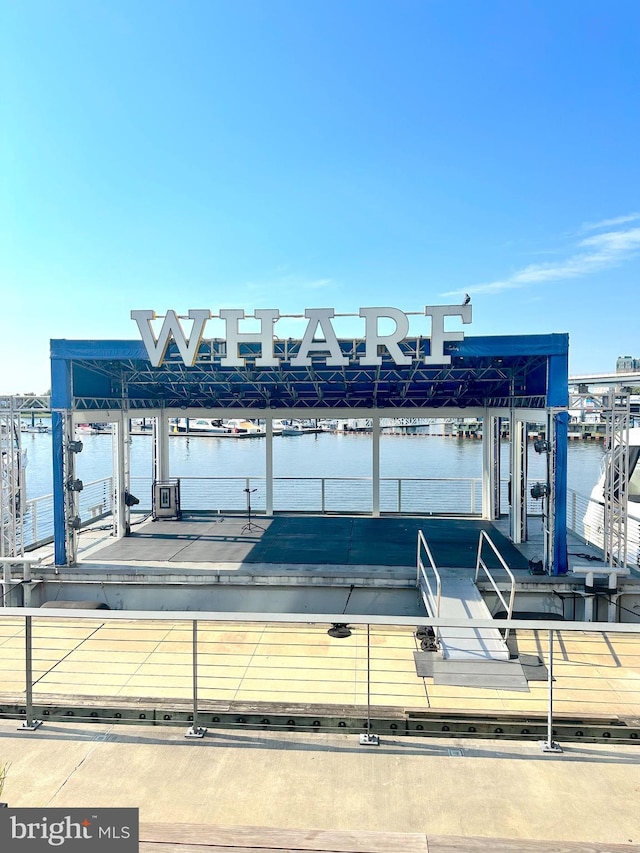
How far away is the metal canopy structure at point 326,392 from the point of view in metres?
10.1

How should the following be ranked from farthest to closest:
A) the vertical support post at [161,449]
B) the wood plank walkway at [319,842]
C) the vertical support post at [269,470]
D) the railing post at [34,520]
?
the vertical support post at [161,449], the vertical support post at [269,470], the railing post at [34,520], the wood plank walkway at [319,842]

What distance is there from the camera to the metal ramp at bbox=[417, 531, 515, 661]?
728 cm

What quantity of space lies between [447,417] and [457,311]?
6341mm

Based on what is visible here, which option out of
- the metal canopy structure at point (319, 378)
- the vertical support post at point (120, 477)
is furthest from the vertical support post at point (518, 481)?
the vertical support post at point (120, 477)

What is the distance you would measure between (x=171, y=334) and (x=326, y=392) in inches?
237

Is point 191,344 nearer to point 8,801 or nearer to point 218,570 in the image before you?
point 218,570

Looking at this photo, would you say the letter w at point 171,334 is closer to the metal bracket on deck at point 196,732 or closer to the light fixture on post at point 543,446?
the light fixture on post at point 543,446

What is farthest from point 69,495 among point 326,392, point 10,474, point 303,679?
point 303,679

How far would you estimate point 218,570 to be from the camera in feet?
33.6

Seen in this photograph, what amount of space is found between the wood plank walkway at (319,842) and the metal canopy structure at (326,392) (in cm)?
787

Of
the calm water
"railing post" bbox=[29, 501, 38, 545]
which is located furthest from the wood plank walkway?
the calm water

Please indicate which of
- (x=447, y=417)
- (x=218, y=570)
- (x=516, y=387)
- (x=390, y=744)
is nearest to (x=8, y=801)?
(x=390, y=744)

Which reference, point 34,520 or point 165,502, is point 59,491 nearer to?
point 34,520

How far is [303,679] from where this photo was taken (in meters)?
4.77
